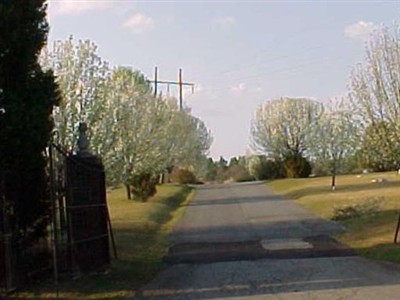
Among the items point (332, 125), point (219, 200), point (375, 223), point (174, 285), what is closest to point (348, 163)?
point (332, 125)

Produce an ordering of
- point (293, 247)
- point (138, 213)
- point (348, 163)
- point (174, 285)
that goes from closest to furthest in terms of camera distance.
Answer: point (174, 285), point (293, 247), point (138, 213), point (348, 163)

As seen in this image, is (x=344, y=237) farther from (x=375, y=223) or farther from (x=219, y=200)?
(x=219, y=200)

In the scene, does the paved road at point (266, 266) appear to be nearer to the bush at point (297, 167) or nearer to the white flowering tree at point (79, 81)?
the white flowering tree at point (79, 81)

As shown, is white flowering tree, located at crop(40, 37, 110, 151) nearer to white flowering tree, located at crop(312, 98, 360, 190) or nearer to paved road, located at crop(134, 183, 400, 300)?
paved road, located at crop(134, 183, 400, 300)

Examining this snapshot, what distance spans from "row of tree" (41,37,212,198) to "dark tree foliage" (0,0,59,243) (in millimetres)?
5301

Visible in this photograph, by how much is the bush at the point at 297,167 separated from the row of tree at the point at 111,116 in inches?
1157

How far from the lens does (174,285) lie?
1633 cm

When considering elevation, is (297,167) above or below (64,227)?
above

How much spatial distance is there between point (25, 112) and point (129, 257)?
26.7 ft

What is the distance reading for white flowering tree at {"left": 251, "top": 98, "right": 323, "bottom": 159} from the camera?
89250 millimetres

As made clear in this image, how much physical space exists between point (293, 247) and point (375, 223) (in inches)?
264

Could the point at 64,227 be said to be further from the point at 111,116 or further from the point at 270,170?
the point at 270,170

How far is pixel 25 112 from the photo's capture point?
576 inches

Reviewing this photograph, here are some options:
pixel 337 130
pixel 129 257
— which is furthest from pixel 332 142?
pixel 129 257
